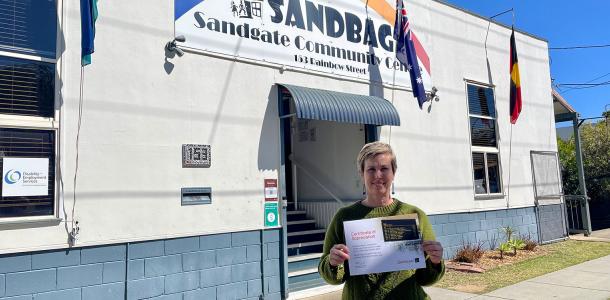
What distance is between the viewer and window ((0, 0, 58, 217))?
4895mm

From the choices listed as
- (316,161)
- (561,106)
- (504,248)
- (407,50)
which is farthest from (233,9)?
(561,106)

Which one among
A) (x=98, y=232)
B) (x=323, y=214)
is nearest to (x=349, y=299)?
(x=98, y=232)

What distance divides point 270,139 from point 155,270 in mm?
2553

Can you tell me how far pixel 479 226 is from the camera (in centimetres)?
1062

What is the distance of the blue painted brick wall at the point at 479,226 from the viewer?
32.2ft

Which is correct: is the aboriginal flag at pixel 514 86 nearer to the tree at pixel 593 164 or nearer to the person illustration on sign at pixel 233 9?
the tree at pixel 593 164

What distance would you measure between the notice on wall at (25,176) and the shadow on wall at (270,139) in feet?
9.53

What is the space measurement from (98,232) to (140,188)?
0.71 meters

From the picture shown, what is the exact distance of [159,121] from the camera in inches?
238

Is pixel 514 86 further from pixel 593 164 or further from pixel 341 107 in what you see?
pixel 593 164

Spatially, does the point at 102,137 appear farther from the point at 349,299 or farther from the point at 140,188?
the point at 349,299

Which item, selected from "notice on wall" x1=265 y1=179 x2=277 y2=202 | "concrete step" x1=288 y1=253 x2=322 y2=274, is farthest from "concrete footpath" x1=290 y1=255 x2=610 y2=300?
"notice on wall" x1=265 y1=179 x2=277 y2=202

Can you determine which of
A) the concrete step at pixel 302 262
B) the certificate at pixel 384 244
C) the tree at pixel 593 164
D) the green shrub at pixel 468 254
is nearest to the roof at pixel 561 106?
the tree at pixel 593 164

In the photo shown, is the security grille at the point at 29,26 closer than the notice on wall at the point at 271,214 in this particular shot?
Yes
